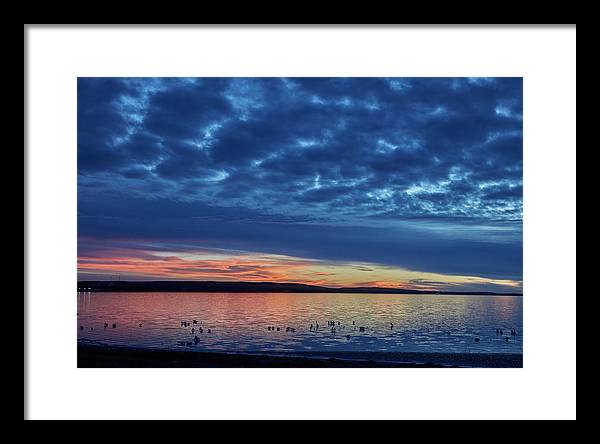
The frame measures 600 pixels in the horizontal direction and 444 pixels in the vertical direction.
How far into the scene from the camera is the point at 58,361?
363 cm

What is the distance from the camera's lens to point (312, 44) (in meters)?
3.73

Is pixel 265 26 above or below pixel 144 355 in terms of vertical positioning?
above

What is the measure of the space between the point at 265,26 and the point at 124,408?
2709 mm

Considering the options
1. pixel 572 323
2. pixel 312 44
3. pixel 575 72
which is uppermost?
pixel 312 44

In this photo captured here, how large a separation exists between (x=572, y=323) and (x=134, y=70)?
3.46 m
